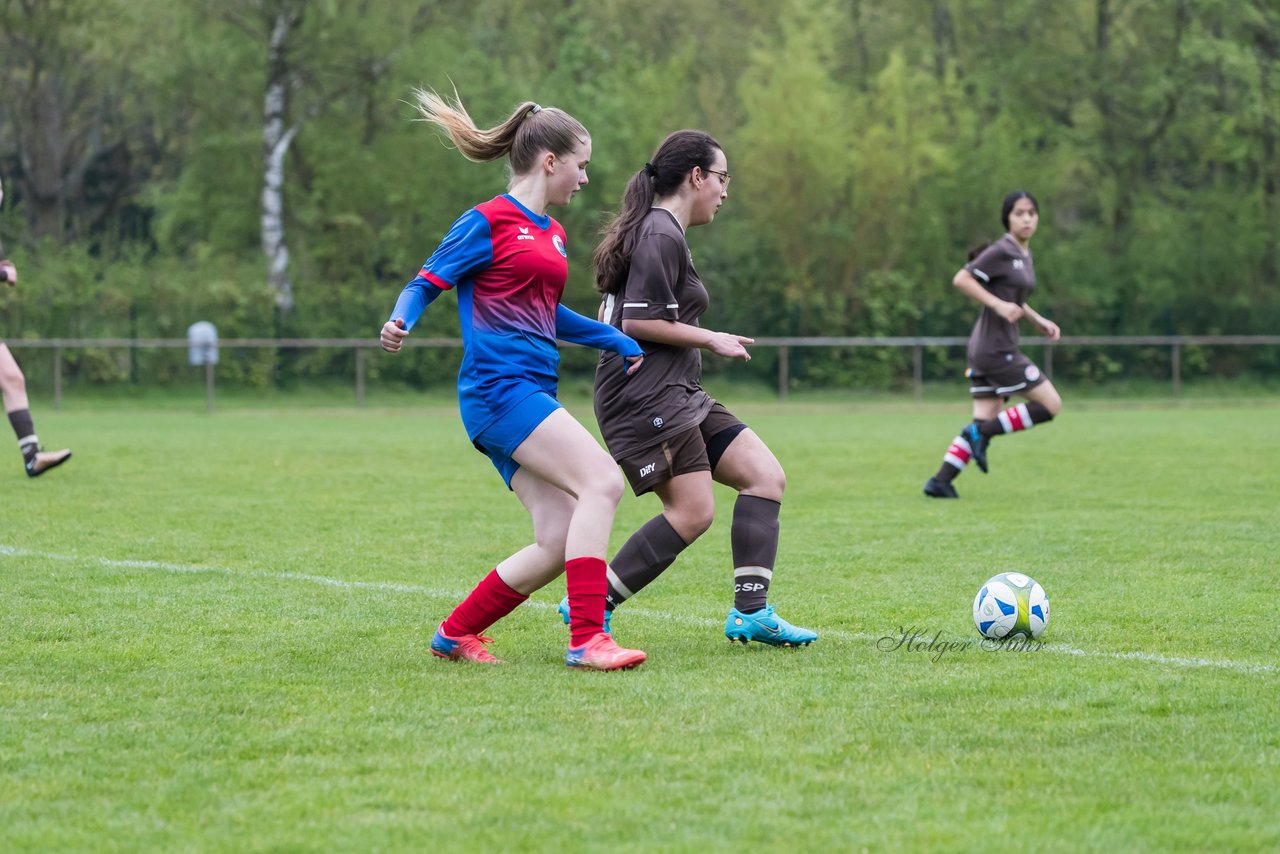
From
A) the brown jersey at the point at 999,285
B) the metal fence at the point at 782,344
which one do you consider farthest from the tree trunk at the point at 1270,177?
the brown jersey at the point at 999,285

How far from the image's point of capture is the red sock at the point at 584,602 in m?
5.39

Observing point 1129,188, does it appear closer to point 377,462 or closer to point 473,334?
point 377,462

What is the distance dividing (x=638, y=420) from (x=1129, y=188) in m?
34.7

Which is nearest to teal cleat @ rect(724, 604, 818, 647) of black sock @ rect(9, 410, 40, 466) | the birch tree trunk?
black sock @ rect(9, 410, 40, 466)

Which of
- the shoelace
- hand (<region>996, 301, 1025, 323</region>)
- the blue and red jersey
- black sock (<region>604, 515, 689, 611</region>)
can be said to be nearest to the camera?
the blue and red jersey

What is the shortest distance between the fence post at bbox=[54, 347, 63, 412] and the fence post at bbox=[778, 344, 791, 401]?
12214mm

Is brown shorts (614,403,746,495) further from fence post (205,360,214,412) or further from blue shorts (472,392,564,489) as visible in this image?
fence post (205,360,214,412)

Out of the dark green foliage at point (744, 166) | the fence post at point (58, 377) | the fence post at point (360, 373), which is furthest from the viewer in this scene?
the dark green foliage at point (744, 166)

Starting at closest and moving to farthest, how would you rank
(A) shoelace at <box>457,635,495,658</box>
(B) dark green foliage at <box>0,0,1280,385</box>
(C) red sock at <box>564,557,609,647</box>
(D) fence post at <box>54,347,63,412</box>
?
(C) red sock at <box>564,557,609,647</box>
(A) shoelace at <box>457,635,495,658</box>
(D) fence post at <box>54,347,63,412</box>
(B) dark green foliage at <box>0,0,1280,385</box>

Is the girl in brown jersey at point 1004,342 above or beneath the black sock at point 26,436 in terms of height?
above

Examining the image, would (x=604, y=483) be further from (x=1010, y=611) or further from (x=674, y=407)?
(x=1010, y=611)

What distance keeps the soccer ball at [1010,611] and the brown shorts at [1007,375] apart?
20.5ft

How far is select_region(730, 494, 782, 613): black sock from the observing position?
5.87 m

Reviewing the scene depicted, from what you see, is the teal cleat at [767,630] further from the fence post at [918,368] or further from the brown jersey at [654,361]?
the fence post at [918,368]
